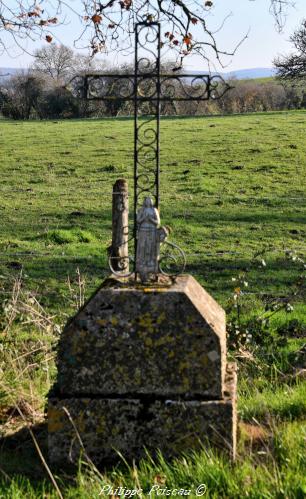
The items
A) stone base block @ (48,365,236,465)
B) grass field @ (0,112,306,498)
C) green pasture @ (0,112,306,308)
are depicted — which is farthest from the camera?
green pasture @ (0,112,306,308)

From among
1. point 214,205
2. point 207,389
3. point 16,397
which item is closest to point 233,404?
point 207,389

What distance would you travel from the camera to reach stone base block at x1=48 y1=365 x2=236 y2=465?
451cm

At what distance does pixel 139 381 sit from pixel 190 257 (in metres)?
8.00

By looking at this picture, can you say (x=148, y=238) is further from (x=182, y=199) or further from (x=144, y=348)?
(x=182, y=199)

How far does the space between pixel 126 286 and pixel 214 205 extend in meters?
12.3

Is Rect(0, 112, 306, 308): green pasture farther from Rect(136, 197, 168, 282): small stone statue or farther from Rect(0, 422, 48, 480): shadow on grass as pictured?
Rect(0, 422, 48, 480): shadow on grass

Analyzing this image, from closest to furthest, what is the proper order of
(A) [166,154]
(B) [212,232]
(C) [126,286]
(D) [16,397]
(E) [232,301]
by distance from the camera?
(C) [126,286], (D) [16,397], (E) [232,301], (B) [212,232], (A) [166,154]

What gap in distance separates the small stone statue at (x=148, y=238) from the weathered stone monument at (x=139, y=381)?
0.85 ft

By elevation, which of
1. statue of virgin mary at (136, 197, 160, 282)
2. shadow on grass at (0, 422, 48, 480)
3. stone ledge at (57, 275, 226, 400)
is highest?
statue of virgin mary at (136, 197, 160, 282)

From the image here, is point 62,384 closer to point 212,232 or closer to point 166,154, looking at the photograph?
point 212,232

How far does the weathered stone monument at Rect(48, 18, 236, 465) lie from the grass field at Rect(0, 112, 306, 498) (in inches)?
7.1

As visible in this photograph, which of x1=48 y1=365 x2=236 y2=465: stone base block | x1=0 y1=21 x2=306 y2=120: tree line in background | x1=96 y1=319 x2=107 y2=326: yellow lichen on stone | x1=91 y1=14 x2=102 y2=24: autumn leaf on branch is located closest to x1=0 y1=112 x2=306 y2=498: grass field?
x1=48 y1=365 x2=236 y2=465: stone base block

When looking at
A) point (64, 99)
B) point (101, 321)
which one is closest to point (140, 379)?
point (101, 321)

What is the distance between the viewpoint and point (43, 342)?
706 centimetres
